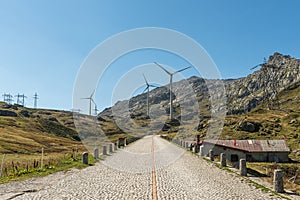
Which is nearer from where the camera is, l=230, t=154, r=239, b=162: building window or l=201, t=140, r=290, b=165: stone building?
l=230, t=154, r=239, b=162: building window

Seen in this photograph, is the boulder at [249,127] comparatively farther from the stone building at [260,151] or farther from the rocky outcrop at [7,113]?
the rocky outcrop at [7,113]

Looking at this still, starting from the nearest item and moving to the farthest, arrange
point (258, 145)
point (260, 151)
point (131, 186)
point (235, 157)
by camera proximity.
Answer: point (131, 186)
point (235, 157)
point (260, 151)
point (258, 145)

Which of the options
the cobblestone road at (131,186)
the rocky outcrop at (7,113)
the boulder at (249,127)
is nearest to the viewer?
the cobblestone road at (131,186)

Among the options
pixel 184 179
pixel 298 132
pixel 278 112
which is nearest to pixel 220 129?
pixel 298 132

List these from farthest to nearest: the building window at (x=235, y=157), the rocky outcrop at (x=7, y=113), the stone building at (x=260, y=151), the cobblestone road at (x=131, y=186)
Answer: the rocky outcrop at (x=7, y=113)
the stone building at (x=260, y=151)
the building window at (x=235, y=157)
the cobblestone road at (x=131, y=186)

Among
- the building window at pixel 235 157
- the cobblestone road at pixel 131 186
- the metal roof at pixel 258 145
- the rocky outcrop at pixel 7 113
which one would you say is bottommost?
the building window at pixel 235 157

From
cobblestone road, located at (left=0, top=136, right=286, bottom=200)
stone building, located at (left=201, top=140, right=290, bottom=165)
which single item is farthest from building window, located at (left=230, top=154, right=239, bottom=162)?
cobblestone road, located at (left=0, top=136, right=286, bottom=200)

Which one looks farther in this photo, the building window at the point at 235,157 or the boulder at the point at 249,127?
the boulder at the point at 249,127

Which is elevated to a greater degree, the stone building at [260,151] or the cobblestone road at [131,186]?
the cobblestone road at [131,186]

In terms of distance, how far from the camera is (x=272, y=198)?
13148mm

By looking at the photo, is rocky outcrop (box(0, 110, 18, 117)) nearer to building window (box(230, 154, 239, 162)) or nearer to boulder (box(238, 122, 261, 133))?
boulder (box(238, 122, 261, 133))

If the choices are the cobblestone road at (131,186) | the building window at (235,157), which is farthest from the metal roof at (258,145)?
the cobblestone road at (131,186)

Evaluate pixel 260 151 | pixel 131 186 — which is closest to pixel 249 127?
pixel 260 151

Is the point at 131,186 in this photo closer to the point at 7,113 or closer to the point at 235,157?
the point at 235,157
